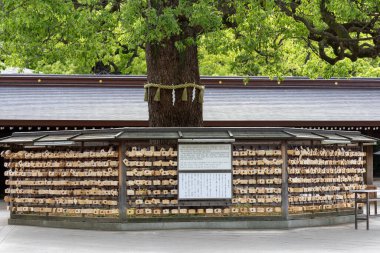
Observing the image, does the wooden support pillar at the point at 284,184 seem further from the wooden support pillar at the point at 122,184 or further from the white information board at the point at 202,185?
the wooden support pillar at the point at 122,184

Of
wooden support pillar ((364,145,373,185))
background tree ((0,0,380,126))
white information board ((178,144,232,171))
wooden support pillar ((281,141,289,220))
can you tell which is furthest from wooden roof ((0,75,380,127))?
wooden support pillar ((281,141,289,220))

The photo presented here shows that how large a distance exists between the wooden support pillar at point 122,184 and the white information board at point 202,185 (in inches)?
45.8

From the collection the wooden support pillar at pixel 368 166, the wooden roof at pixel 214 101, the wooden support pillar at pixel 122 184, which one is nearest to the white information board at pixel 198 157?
the wooden support pillar at pixel 122 184

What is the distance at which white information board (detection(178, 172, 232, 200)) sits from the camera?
21344mm

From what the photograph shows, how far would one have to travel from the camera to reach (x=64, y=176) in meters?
22.2

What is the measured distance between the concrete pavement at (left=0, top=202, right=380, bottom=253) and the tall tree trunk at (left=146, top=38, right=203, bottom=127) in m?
3.35

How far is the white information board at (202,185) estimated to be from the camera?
21.3 meters

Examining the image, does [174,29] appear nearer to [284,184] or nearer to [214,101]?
[284,184]

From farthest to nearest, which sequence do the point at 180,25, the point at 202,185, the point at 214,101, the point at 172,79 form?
1. the point at 214,101
2. the point at 172,79
3. the point at 180,25
4. the point at 202,185

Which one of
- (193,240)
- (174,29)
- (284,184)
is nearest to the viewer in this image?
(193,240)

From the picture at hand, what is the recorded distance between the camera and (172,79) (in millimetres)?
23016

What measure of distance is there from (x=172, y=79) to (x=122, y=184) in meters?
3.01

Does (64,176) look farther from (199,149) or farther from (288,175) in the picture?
(288,175)

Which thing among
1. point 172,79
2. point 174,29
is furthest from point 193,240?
point 172,79
